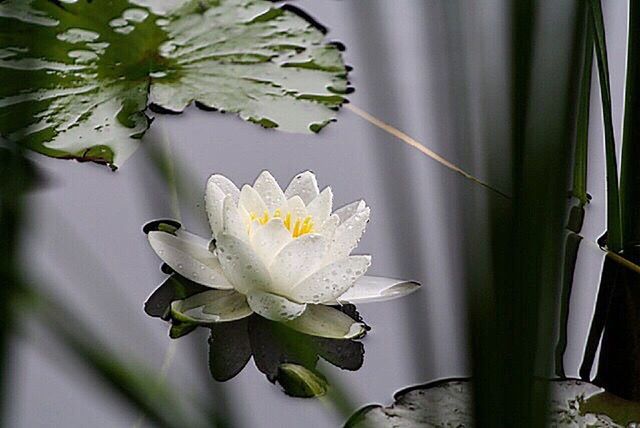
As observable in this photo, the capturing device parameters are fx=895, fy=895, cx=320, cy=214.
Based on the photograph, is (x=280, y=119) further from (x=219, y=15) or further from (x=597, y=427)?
(x=597, y=427)

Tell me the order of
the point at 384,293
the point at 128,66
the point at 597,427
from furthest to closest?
the point at 128,66, the point at 384,293, the point at 597,427

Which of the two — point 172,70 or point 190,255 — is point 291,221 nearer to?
point 190,255

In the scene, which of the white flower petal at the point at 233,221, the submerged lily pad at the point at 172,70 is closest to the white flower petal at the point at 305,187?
the white flower petal at the point at 233,221

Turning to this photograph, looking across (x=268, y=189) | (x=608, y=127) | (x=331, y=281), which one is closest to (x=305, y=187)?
(x=268, y=189)

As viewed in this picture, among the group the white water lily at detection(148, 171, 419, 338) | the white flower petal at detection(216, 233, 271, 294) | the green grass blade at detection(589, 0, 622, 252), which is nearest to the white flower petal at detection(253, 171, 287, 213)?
the white water lily at detection(148, 171, 419, 338)

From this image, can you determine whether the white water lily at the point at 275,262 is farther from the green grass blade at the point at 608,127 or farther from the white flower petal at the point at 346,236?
the green grass blade at the point at 608,127

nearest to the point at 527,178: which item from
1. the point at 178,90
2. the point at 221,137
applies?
the point at 221,137

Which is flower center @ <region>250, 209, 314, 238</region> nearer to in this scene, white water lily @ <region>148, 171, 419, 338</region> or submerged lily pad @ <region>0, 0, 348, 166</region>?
Result: white water lily @ <region>148, 171, 419, 338</region>
